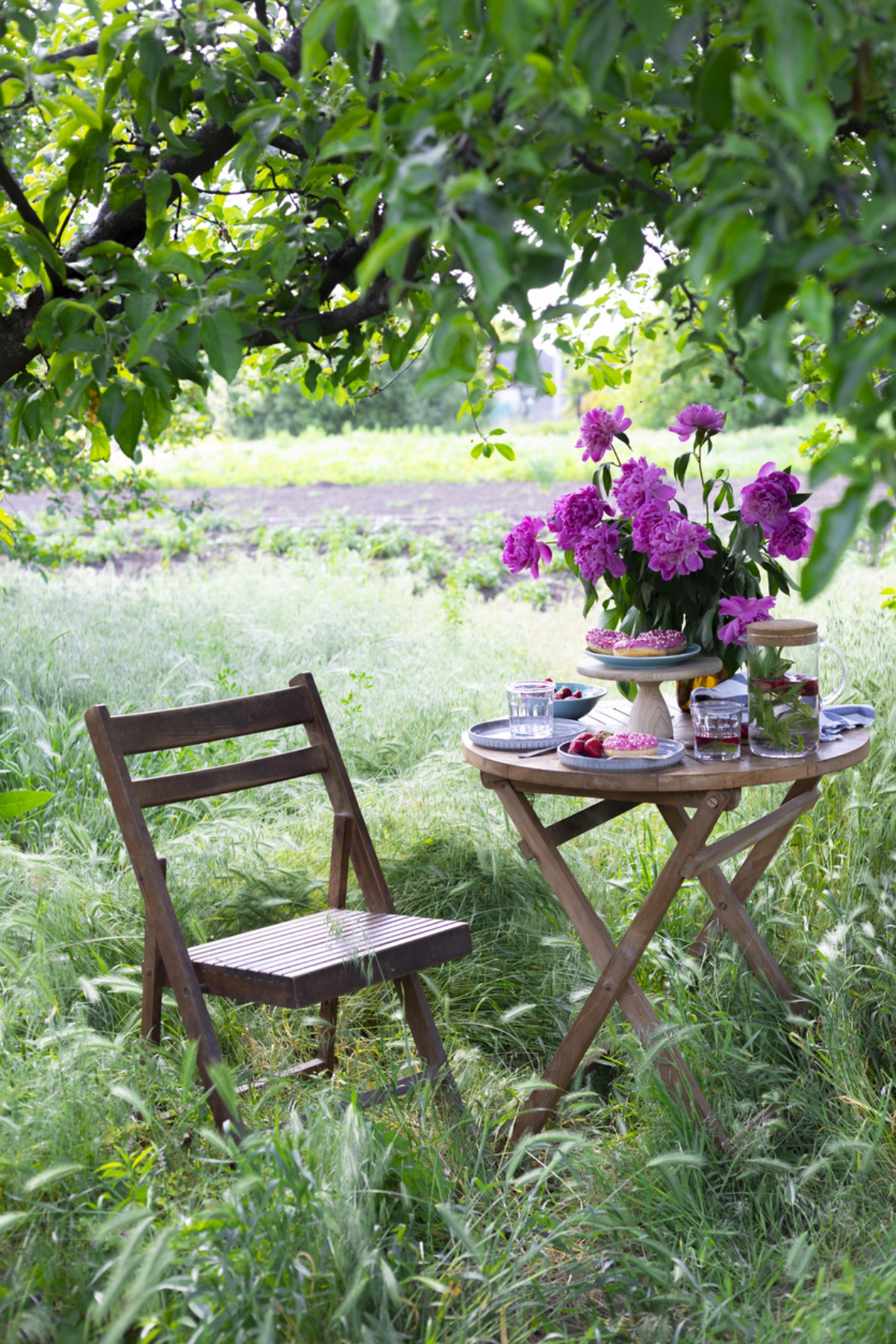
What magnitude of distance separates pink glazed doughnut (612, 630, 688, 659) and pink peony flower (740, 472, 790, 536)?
0.35m

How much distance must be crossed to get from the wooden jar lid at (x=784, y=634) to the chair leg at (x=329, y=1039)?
138 cm

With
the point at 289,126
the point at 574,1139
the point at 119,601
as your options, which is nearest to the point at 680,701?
the point at 574,1139

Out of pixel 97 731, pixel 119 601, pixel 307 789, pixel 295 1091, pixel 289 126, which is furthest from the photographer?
pixel 119 601

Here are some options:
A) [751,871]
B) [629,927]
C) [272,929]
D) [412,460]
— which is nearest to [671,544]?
[629,927]

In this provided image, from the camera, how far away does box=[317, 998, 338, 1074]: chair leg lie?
2984 mm

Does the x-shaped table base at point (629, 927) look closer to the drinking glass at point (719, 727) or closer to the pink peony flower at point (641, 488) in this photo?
the drinking glass at point (719, 727)

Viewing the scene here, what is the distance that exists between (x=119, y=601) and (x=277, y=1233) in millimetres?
6453

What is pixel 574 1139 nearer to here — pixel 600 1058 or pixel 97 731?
pixel 600 1058

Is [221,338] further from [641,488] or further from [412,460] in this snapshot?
[412,460]

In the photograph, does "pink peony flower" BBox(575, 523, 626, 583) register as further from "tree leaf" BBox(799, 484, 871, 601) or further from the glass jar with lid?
"tree leaf" BBox(799, 484, 871, 601)

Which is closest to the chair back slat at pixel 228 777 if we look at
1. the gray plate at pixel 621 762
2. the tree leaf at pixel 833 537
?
the gray plate at pixel 621 762

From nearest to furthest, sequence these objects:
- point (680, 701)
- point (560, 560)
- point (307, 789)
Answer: point (680, 701)
point (307, 789)
point (560, 560)

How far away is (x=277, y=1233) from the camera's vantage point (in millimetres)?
1823

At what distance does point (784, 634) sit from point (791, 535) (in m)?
0.32
